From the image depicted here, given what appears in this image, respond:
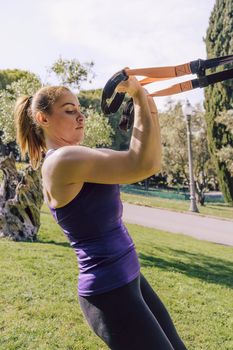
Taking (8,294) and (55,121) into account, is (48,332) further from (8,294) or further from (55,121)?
(55,121)

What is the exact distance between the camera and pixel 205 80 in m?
1.73

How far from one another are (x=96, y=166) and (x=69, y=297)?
147 inches

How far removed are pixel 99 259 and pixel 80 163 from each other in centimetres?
45

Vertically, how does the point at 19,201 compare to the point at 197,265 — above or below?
above

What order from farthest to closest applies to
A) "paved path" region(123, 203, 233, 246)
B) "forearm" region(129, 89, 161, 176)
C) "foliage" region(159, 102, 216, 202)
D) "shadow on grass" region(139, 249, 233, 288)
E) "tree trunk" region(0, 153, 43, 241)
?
"foliage" region(159, 102, 216, 202)
"paved path" region(123, 203, 233, 246)
"tree trunk" region(0, 153, 43, 241)
"shadow on grass" region(139, 249, 233, 288)
"forearm" region(129, 89, 161, 176)

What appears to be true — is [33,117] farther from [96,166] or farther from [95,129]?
[95,129]

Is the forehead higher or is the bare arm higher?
the forehead

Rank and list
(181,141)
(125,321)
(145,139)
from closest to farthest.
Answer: (145,139) → (125,321) → (181,141)

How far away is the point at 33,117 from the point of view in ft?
6.35

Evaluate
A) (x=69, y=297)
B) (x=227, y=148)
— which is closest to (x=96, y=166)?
(x=69, y=297)

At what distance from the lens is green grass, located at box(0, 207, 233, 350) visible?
3846 mm

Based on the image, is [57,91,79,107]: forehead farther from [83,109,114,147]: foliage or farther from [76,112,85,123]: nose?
[83,109,114,147]: foliage

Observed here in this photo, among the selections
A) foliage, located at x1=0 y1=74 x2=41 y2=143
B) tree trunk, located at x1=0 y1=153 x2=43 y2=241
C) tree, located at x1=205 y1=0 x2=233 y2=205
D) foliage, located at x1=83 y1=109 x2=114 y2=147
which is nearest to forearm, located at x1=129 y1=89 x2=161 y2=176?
tree trunk, located at x1=0 y1=153 x2=43 y2=241

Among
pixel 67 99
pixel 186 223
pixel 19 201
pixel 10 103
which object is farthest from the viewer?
pixel 186 223
